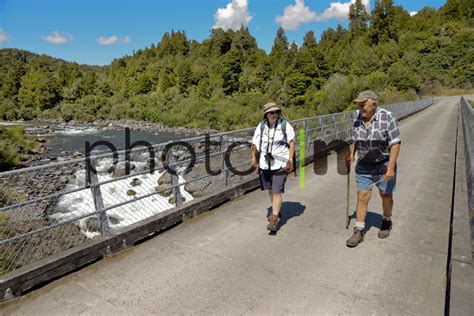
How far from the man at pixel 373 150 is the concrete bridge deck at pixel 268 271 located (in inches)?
23.2

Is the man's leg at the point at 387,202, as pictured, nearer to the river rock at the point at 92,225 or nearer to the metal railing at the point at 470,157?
the metal railing at the point at 470,157

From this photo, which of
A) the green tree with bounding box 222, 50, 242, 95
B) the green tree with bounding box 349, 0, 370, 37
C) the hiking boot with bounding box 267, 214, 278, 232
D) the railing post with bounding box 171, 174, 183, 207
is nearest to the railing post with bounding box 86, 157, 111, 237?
the railing post with bounding box 171, 174, 183, 207

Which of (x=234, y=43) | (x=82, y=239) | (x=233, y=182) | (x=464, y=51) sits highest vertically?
(x=234, y=43)

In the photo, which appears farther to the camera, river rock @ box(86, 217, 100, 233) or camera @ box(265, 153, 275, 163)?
river rock @ box(86, 217, 100, 233)

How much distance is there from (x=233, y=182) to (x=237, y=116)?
53.2 metres

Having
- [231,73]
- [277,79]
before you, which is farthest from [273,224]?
[231,73]

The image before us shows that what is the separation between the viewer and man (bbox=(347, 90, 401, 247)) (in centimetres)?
428

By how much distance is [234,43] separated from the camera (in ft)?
394

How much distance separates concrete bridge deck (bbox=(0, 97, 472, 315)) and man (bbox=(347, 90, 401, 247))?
1.93ft

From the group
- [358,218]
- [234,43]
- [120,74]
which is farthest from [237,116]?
[120,74]

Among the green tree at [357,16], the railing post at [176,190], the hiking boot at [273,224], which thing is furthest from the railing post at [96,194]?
the green tree at [357,16]

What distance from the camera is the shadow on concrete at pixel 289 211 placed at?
5.75m

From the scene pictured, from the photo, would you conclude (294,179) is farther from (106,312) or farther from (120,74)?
(120,74)

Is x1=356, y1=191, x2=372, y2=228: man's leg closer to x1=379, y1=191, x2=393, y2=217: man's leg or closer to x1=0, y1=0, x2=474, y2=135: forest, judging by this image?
x1=379, y1=191, x2=393, y2=217: man's leg
